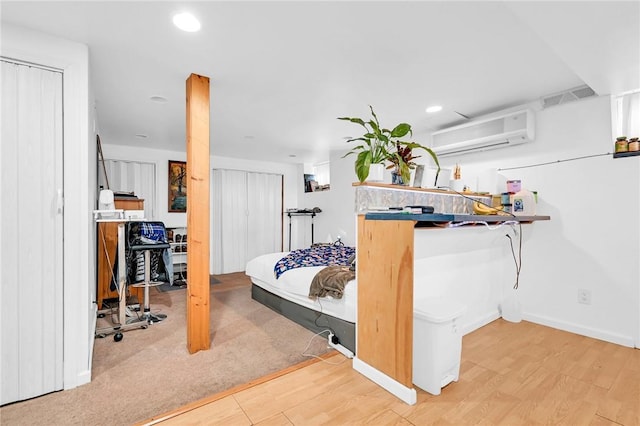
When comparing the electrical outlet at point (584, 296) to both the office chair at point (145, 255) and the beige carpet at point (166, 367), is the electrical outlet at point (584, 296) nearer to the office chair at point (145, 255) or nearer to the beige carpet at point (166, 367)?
the beige carpet at point (166, 367)

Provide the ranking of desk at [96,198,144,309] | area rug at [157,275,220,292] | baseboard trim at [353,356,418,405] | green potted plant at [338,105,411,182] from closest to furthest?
baseboard trim at [353,356,418,405]
green potted plant at [338,105,411,182]
desk at [96,198,144,309]
area rug at [157,275,220,292]

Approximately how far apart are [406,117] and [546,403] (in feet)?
9.39

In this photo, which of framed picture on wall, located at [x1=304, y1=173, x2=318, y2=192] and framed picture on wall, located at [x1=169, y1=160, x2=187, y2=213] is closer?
framed picture on wall, located at [x1=169, y1=160, x2=187, y2=213]

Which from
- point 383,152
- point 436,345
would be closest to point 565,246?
point 436,345

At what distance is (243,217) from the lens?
6.06 metres

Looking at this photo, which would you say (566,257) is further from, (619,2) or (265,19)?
(265,19)

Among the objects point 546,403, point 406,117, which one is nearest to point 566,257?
point 546,403

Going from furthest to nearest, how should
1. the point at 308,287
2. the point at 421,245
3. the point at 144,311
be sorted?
the point at 144,311, the point at 308,287, the point at 421,245

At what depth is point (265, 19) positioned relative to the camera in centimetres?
176

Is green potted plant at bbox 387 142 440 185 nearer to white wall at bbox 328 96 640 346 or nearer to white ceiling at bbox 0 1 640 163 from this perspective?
white wall at bbox 328 96 640 346

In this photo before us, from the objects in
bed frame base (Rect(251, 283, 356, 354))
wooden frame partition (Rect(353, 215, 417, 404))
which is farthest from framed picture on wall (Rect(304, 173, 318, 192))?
wooden frame partition (Rect(353, 215, 417, 404))

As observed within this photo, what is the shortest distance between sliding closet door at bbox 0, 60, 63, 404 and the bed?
5.78ft

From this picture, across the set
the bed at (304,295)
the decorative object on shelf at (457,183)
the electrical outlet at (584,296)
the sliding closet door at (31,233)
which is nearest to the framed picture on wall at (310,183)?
the bed at (304,295)

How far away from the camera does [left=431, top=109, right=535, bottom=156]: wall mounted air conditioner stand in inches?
116
